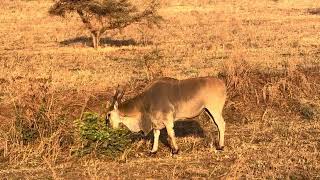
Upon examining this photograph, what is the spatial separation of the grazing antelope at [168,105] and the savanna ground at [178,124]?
0.57 m

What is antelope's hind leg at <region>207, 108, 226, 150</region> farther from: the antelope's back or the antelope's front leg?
the antelope's front leg

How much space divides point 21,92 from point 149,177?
4.83 meters

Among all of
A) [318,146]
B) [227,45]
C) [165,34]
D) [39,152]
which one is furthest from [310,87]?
[165,34]

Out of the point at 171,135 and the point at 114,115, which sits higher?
the point at 114,115

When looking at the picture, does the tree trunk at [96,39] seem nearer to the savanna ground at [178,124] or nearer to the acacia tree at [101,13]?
the acacia tree at [101,13]

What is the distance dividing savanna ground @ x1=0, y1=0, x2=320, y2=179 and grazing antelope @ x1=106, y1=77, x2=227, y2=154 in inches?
22.3

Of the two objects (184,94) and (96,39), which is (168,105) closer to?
(184,94)

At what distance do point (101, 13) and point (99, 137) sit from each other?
1699cm

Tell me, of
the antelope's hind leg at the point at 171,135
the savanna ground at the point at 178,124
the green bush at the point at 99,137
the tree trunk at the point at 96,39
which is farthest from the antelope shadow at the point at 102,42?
the antelope's hind leg at the point at 171,135

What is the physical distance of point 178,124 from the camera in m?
13.5

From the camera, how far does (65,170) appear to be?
10.1 m

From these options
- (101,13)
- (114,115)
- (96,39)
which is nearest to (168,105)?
(114,115)

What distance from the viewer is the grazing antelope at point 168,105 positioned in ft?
35.5

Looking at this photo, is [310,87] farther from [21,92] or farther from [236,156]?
[21,92]
